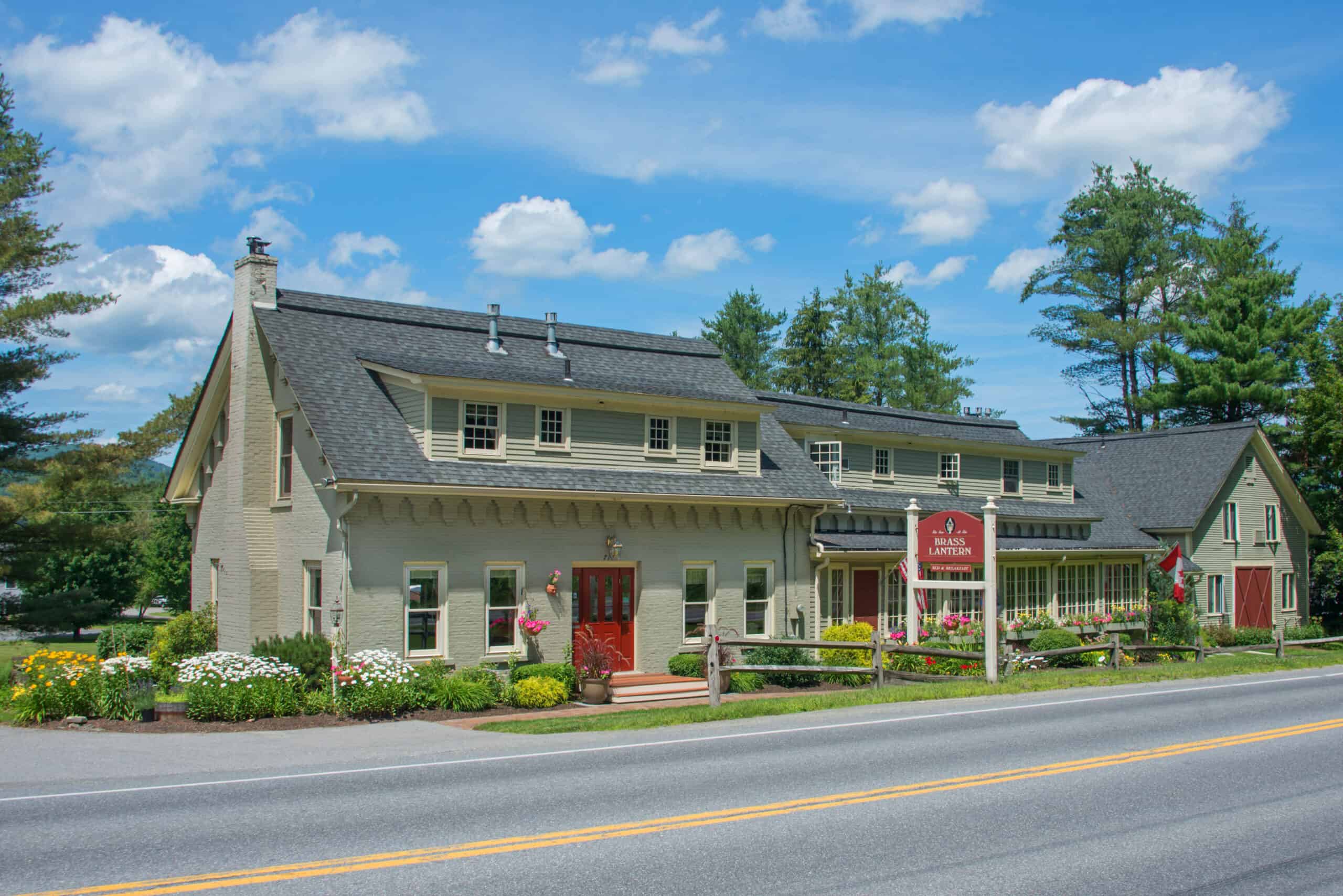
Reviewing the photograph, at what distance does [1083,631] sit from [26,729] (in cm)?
2726

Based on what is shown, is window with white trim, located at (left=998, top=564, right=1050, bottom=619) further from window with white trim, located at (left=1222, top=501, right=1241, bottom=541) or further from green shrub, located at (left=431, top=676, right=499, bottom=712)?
green shrub, located at (left=431, top=676, right=499, bottom=712)

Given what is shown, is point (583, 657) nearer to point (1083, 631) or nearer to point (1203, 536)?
point (1083, 631)

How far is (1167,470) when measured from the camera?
131ft

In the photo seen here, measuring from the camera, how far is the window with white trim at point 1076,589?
3262 cm

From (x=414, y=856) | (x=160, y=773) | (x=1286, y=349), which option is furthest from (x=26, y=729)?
(x=1286, y=349)

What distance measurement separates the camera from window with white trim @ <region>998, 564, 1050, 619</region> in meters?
31.0

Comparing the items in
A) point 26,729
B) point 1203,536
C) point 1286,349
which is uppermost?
point 1286,349

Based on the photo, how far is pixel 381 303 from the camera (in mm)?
24047

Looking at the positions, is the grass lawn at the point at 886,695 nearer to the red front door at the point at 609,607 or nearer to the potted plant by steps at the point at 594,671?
the potted plant by steps at the point at 594,671

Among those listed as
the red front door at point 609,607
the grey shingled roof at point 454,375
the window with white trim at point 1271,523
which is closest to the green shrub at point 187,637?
the grey shingled roof at point 454,375

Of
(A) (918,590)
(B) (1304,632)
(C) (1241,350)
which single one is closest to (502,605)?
(A) (918,590)

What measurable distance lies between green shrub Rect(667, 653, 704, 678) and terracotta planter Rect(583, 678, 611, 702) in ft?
8.27

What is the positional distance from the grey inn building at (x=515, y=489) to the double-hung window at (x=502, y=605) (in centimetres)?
4

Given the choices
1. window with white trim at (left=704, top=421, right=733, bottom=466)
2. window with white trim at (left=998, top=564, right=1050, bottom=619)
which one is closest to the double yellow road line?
window with white trim at (left=704, top=421, right=733, bottom=466)
